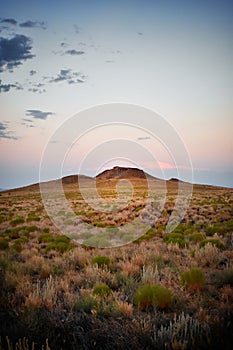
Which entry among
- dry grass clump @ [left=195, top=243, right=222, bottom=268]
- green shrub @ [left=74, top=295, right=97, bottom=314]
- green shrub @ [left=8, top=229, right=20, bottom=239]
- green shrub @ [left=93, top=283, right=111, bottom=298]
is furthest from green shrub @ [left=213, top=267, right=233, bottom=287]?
green shrub @ [left=8, top=229, right=20, bottom=239]

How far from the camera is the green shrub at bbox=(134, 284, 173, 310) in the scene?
4.80 m

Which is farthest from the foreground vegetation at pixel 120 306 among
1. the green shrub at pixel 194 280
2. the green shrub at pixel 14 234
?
the green shrub at pixel 14 234

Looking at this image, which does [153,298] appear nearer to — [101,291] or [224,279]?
[101,291]

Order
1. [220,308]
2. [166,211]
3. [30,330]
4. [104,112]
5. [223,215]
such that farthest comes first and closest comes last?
[166,211]
[104,112]
[223,215]
[220,308]
[30,330]

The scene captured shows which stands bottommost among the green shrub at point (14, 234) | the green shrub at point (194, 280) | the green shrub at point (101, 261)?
the green shrub at point (14, 234)

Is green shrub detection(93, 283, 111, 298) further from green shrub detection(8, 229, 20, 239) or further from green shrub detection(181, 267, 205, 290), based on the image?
green shrub detection(8, 229, 20, 239)

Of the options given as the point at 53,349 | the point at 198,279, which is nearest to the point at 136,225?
the point at 198,279

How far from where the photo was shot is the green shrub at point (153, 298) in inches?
189

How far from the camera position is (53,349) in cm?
343

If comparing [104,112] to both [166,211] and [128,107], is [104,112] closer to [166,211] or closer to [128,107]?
[128,107]

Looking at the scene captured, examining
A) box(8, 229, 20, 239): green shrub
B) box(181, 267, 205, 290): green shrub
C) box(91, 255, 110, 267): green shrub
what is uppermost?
box(181, 267, 205, 290): green shrub

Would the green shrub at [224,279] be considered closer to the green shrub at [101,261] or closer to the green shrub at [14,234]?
the green shrub at [101,261]

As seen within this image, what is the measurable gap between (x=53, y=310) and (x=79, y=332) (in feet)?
3.21

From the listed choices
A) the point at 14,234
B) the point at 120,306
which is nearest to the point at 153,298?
the point at 120,306
